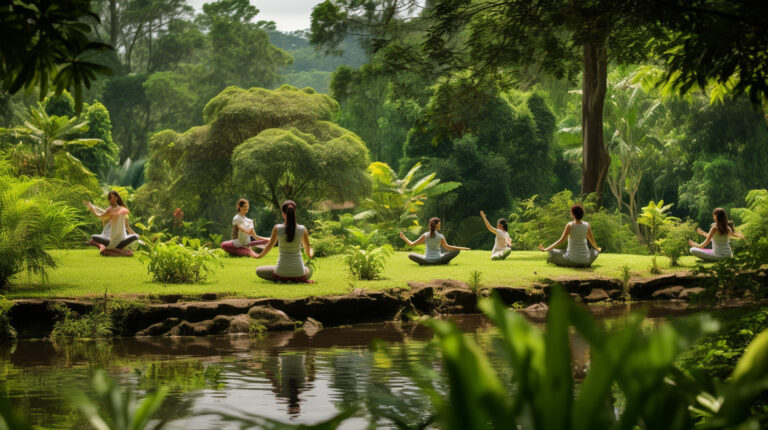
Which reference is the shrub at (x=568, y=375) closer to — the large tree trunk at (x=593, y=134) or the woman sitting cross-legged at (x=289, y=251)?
the woman sitting cross-legged at (x=289, y=251)

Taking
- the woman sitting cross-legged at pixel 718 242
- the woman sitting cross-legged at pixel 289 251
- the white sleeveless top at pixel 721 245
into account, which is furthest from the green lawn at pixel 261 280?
the white sleeveless top at pixel 721 245

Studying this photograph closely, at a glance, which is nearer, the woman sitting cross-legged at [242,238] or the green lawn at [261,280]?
the green lawn at [261,280]

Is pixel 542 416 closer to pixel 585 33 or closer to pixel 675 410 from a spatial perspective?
pixel 675 410

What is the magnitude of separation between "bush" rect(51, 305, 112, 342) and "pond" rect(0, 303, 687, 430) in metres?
0.28

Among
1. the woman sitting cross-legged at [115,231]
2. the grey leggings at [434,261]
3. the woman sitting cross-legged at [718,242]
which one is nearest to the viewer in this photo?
the woman sitting cross-legged at [718,242]

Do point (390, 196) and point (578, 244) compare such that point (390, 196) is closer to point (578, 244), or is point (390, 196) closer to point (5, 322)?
point (578, 244)

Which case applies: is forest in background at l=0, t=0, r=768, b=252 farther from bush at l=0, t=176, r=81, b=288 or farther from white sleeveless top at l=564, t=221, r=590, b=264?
bush at l=0, t=176, r=81, b=288

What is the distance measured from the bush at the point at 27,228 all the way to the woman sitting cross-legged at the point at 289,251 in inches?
126

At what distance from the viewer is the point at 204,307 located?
1115 centimetres

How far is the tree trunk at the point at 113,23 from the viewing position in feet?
189

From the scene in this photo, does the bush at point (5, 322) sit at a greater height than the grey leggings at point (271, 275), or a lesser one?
lesser

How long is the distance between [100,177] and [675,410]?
40263 mm

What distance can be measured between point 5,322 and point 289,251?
4.56 meters

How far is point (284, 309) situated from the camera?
1170 cm
